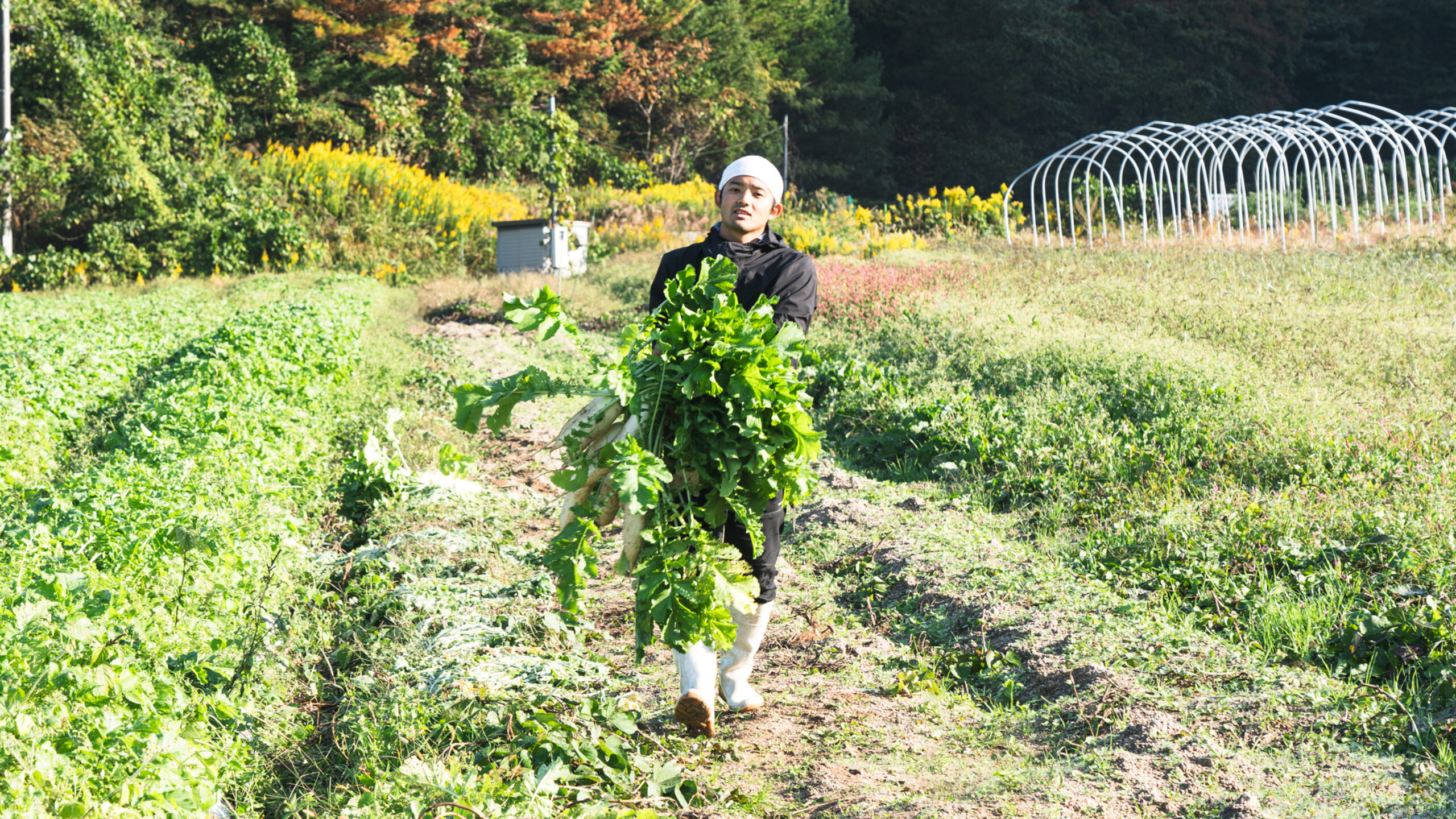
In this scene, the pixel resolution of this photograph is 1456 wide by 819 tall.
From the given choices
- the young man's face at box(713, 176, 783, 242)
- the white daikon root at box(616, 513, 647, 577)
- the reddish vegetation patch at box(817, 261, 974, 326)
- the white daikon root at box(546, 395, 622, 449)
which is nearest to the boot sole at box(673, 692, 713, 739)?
the white daikon root at box(616, 513, 647, 577)

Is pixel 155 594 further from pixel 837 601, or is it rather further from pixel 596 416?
pixel 837 601

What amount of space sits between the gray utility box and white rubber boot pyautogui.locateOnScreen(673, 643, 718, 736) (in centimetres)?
1250

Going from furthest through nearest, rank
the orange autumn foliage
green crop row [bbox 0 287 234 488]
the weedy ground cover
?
the orange autumn foliage
green crop row [bbox 0 287 234 488]
the weedy ground cover

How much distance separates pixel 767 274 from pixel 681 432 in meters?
0.75

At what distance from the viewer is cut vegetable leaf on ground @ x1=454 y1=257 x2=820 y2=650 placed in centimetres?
265

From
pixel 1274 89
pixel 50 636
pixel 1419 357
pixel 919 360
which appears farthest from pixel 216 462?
pixel 1274 89

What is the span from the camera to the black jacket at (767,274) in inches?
127

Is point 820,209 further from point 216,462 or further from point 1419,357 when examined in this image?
point 216,462

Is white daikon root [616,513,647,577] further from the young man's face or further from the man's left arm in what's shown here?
the young man's face

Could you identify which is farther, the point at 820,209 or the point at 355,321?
the point at 820,209

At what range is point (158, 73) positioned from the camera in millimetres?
19812

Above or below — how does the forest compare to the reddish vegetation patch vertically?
above

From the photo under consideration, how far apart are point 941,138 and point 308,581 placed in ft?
96.4

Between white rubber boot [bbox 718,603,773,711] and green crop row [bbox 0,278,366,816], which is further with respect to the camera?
white rubber boot [bbox 718,603,773,711]
